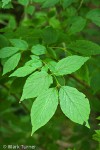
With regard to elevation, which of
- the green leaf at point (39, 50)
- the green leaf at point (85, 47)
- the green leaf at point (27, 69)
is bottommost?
the green leaf at point (85, 47)

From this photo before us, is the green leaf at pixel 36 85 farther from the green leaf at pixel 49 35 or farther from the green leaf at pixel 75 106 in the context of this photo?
the green leaf at pixel 49 35

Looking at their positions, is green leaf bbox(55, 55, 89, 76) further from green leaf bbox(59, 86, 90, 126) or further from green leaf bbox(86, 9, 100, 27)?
green leaf bbox(86, 9, 100, 27)

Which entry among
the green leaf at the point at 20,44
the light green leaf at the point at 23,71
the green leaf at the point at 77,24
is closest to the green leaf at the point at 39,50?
the green leaf at the point at 20,44

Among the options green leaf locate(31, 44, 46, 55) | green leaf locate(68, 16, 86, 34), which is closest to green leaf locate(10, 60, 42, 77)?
green leaf locate(31, 44, 46, 55)

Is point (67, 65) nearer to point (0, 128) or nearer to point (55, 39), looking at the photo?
point (55, 39)

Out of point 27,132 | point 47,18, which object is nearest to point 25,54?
point 47,18

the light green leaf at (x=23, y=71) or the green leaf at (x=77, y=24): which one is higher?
the light green leaf at (x=23, y=71)
